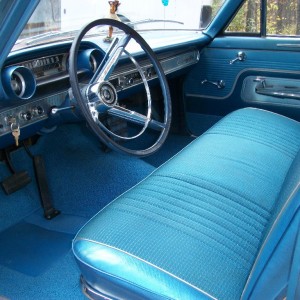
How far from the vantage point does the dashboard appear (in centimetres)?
153

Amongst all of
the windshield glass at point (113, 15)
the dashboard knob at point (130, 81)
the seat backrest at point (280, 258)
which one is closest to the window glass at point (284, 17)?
the windshield glass at point (113, 15)

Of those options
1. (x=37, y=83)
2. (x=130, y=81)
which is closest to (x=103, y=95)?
(x=37, y=83)

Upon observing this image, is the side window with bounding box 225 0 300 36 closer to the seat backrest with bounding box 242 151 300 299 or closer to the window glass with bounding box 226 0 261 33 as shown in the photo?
the window glass with bounding box 226 0 261 33

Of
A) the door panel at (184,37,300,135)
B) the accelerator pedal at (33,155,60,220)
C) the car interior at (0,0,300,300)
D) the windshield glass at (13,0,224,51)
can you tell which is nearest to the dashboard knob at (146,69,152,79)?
the car interior at (0,0,300,300)

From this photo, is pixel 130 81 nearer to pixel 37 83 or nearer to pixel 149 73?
pixel 149 73

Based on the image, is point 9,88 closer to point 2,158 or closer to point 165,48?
point 2,158

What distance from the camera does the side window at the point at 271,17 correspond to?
2494 mm

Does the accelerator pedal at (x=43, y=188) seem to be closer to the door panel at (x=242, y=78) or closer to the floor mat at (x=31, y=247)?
the floor mat at (x=31, y=247)

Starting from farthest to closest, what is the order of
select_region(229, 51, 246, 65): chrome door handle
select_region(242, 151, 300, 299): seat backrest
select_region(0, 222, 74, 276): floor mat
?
select_region(229, 51, 246, 65): chrome door handle, select_region(0, 222, 74, 276): floor mat, select_region(242, 151, 300, 299): seat backrest

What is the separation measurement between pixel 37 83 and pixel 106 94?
0.98 feet

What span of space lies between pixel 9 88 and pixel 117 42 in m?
0.50

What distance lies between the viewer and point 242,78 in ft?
8.93

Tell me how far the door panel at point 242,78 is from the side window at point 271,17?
62mm

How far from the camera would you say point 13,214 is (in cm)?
215
